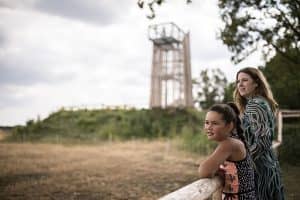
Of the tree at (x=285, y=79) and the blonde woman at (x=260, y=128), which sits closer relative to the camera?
the blonde woman at (x=260, y=128)

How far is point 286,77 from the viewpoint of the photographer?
13539mm

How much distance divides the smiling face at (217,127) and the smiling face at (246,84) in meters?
0.72

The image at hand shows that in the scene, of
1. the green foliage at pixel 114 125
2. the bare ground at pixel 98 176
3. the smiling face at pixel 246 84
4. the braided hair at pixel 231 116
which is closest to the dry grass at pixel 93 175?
the bare ground at pixel 98 176

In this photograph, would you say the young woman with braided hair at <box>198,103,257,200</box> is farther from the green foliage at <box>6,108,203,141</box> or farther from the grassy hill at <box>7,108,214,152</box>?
the green foliage at <box>6,108,203,141</box>

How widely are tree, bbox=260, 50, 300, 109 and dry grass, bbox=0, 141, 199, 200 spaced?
463 cm

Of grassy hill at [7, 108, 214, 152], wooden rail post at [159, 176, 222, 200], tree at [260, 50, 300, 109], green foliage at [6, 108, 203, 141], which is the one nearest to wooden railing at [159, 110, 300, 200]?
wooden rail post at [159, 176, 222, 200]

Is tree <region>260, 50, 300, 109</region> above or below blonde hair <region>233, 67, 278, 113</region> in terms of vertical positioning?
above

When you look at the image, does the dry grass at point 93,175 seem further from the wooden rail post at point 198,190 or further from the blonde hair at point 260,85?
the wooden rail post at point 198,190

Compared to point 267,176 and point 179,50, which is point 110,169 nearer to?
Result: point 267,176

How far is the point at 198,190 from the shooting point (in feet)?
7.52

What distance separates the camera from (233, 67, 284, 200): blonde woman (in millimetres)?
2822

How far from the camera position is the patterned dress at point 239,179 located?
2.46m

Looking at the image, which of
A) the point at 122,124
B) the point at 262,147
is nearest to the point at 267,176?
the point at 262,147

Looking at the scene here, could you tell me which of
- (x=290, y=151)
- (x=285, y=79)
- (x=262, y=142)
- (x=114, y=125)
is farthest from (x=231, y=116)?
(x=114, y=125)
